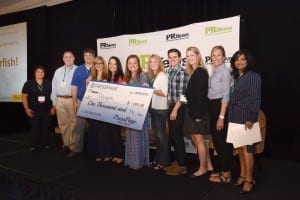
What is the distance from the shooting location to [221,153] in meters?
2.96

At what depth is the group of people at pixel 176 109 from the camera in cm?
270

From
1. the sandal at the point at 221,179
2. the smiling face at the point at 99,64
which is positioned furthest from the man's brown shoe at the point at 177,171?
the smiling face at the point at 99,64

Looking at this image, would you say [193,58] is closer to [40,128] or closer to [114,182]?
[114,182]

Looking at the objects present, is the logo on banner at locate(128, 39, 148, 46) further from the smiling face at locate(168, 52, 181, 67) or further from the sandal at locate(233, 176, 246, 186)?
the sandal at locate(233, 176, 246, 186)

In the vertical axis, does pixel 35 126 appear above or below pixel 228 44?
below

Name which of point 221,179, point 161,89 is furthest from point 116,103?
point 221,179

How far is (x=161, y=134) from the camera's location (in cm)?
333

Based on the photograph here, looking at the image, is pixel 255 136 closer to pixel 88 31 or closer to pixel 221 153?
pixel 221 153

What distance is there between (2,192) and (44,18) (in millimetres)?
3986

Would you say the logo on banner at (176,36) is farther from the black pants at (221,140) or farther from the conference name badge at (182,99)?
the black pants at (221,140)

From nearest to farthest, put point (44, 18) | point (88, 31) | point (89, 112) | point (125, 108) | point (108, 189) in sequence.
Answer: point (108, 189) < point (125, 108) < point (89, 112) < point (88, 31) < point (44, 18)

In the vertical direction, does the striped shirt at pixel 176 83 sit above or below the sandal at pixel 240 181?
above

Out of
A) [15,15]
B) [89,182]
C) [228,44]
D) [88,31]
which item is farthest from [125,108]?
[15,15]

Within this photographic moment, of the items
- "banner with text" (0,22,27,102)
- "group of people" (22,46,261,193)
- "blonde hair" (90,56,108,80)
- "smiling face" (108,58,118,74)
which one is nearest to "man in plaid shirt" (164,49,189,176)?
"group of people" (22,46,261,193)
